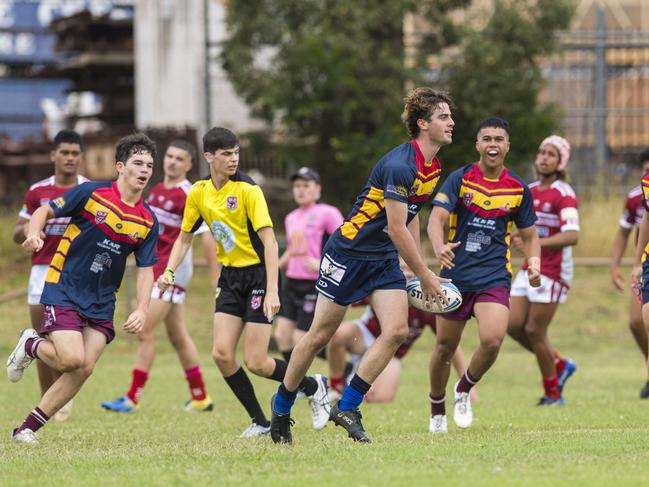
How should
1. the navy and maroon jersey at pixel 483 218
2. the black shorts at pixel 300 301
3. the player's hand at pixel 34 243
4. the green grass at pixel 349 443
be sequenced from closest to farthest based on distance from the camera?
the green grass at pixel 349 443 → the player's hand at pixel 34 243 → the navy and maroon jersey at pixel 483 218 → the black shorts at pixel 300 301

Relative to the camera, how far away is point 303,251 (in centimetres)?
1328

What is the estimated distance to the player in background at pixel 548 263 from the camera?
39.1 feet

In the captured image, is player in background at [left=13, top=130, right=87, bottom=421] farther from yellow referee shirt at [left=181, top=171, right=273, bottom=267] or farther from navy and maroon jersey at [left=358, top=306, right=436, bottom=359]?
navy and maroon jersey at [left=358, top=306, right=436, bottom=359]

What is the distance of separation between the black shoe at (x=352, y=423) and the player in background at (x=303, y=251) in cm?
464

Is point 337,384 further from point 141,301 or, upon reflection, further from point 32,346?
point 32,346

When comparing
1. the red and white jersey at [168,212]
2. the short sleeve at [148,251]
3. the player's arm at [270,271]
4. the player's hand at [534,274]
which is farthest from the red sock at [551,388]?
the short sleeve at [148,251]

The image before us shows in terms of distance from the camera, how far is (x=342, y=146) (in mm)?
23234

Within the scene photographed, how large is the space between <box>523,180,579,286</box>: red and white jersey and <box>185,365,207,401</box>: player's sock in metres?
3.45

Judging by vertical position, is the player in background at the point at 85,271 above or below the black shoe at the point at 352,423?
above

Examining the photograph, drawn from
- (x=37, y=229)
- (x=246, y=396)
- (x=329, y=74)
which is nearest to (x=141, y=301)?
(x=37, y=229)

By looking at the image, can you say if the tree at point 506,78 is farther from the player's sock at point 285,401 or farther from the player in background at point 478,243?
the player's sock at point 285,401

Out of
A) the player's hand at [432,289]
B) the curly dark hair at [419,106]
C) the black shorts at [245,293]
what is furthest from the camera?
the black shorts at [245,293]

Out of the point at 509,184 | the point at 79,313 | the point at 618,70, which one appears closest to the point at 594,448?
the point at 509,184

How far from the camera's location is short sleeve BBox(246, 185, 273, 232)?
9.06 m
